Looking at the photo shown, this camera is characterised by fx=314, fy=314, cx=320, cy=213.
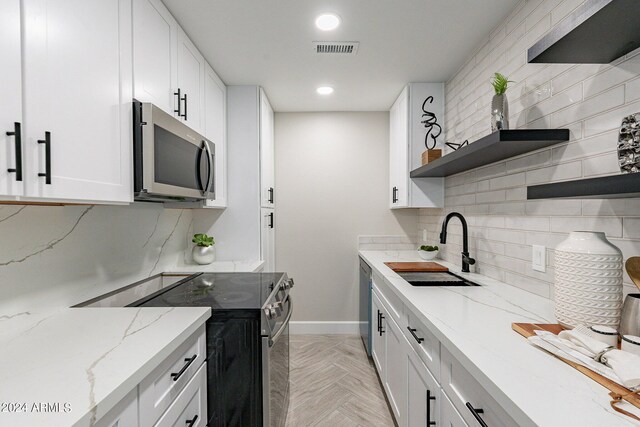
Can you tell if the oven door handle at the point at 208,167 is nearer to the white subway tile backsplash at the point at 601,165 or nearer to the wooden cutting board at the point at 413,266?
the wooden cutting board at the point at 413,266

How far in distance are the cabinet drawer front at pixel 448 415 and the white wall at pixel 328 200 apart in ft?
7.46

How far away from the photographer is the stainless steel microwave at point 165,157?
4.40 ft

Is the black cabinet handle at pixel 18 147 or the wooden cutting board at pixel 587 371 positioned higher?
the black cabinet handle at pixel 18 147

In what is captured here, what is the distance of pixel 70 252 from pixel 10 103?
0.80m

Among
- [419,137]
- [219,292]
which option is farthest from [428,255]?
[219,292]

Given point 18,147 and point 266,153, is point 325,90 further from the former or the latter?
point 18,147

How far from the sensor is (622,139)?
0.91 metres

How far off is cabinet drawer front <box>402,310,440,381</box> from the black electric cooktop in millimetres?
722

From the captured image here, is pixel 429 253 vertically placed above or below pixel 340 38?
below

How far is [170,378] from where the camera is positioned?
3.46 feet

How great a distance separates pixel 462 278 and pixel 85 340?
185cm

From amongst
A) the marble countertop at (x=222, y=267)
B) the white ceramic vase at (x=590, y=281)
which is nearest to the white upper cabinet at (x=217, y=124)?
the marble countertop at (x=222, y=267)

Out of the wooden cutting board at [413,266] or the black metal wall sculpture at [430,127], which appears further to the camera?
the black metal wall sculpture at [430,127]

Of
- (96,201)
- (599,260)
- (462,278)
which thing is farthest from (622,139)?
(96,201)
